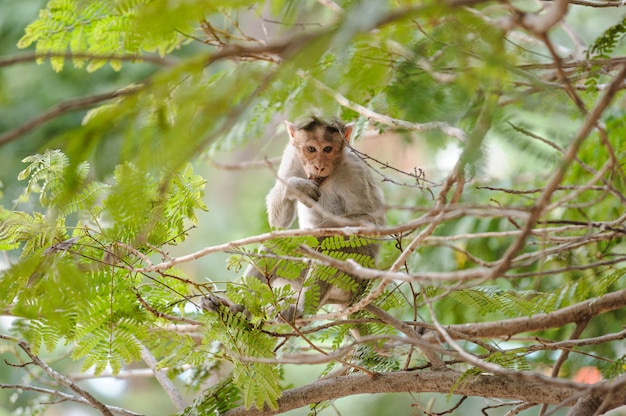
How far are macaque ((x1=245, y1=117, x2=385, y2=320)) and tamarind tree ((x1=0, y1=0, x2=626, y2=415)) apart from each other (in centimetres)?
29

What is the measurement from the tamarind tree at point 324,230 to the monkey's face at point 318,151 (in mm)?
256

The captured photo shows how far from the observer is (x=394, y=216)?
283 inches

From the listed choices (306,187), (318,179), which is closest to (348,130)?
(318,179)

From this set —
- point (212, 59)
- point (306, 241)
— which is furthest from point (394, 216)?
point (212, 59)

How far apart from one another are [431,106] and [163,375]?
3.28 metres

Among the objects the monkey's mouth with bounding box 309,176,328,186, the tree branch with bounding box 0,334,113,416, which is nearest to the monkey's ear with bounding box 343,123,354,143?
the monkey's mouth with bounding box 309,176,328,186

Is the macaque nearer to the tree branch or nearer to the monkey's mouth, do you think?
the monkey's mouth

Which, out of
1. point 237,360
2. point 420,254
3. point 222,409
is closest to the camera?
point 237,360

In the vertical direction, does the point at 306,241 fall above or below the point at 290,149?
below

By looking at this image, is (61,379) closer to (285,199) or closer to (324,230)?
(324,230)

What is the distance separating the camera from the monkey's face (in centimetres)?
560

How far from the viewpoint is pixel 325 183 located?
5.88 metres

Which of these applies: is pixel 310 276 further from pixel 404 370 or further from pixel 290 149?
pixel 290 149

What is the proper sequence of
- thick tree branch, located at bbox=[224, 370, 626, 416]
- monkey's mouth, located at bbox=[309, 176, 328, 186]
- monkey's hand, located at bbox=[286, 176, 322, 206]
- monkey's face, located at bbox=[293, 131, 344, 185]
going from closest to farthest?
thick tree branch, located at bbox=[224, 370, 626, 416] < monkey's hand, located at bbox=[286, 176, 322, 206] < monkey's face, located at bbox=[293, 131, 344, 185] < monkey's mouth, located at bbox=[309, 176, 328, 186]
